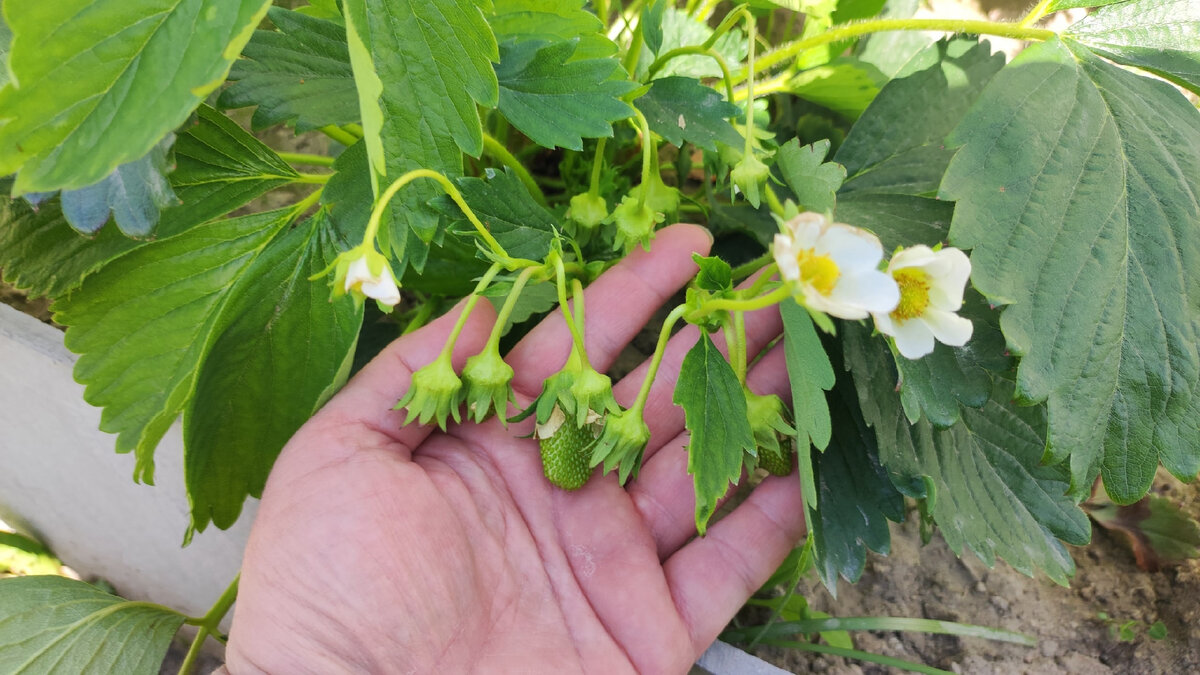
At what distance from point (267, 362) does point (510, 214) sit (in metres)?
0.30

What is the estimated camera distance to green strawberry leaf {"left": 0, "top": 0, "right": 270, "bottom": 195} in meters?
0.54

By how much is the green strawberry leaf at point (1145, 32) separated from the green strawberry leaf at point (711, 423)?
496mm

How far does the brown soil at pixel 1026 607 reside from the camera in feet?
3.26

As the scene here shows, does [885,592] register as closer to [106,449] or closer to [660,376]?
[660,376]

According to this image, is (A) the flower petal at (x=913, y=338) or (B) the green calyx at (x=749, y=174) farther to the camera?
(B) the green calyx at (x=749, y=174)

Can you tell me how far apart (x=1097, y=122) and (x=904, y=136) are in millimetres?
194

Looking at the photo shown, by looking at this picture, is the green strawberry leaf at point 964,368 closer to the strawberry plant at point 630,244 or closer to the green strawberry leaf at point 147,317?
the strawberry plant at point 630,244

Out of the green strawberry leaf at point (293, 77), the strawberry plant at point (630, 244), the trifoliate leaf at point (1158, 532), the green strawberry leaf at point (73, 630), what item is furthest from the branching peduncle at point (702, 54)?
the green strawberry leaf at point (73, 630)

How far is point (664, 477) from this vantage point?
2.93ft

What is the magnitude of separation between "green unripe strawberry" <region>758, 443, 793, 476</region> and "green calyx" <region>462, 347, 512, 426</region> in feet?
0.88

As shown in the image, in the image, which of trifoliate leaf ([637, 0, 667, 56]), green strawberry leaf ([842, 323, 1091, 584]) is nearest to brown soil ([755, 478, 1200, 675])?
green strawberry leaf ([842, 323, 1091, 584])

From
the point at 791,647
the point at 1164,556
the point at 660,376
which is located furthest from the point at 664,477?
the point at 1164,556

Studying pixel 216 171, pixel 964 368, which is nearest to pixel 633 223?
pixel 964 368

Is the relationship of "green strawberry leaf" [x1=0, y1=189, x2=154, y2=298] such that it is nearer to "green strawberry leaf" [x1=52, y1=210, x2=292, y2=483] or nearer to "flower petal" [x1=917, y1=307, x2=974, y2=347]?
"green strawberry leaf" [x1=52, y1=210, x2=292, y2=483]
